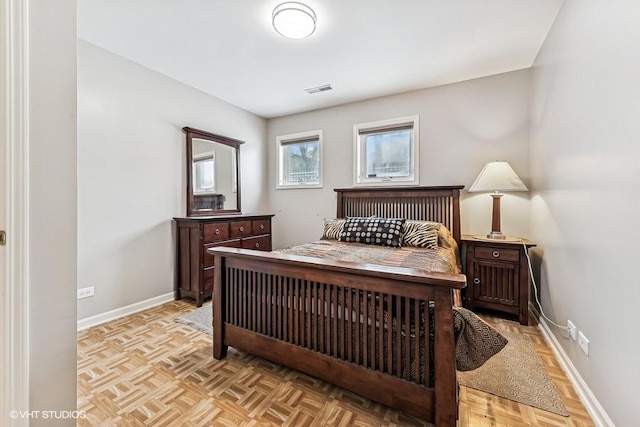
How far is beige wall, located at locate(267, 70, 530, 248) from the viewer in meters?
3.04

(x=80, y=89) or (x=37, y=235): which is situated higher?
(x=80, y=89)

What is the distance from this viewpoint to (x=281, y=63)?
288 centimetres

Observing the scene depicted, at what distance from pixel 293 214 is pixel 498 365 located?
10.6 feet

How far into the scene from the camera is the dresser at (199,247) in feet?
10.1

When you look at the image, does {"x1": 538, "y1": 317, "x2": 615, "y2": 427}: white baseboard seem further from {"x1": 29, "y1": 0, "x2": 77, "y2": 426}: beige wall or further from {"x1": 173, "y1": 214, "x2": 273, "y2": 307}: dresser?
{"x1": 173, "y1": 214, "x2": 273, "y2": 307}: dresser

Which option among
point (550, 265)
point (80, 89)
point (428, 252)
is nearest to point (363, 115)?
point (428, 252)

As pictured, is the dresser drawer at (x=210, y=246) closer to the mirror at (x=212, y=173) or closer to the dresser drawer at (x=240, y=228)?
the dresser drawer at (x=240, y=228)

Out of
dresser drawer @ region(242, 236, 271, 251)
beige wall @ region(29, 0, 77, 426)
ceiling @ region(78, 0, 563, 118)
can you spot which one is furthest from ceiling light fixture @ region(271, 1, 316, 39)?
dresser drawer @ region(242, 236, 271, 251)

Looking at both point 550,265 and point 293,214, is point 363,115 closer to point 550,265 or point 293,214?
point 293,214

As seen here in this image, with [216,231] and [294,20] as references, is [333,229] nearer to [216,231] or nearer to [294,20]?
[216,231]

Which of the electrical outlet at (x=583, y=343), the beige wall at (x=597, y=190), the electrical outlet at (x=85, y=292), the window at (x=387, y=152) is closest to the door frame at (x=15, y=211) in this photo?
the electrical outlet at (x=85, y=292)

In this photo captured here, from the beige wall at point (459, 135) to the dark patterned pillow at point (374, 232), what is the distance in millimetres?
925

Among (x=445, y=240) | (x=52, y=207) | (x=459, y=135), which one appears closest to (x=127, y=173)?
(x=52, y=207)

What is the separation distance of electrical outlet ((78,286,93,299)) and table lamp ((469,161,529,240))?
3828 mm
